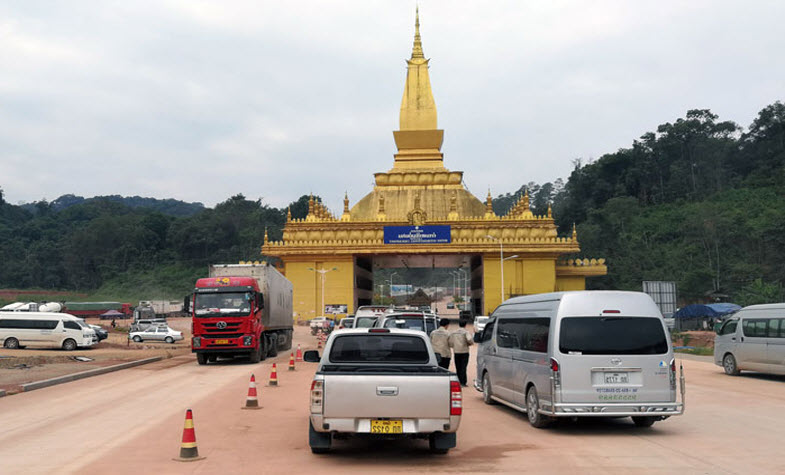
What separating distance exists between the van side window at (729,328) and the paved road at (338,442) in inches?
204

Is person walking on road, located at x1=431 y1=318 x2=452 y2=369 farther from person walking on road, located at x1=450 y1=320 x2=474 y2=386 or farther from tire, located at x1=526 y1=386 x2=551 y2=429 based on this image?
tire, located at x1=526 y1=386 x2=551 y2=429

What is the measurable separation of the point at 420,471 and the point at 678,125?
11486 centimetres

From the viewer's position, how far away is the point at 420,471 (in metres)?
9.16

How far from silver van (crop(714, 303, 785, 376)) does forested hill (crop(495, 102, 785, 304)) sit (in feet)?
129

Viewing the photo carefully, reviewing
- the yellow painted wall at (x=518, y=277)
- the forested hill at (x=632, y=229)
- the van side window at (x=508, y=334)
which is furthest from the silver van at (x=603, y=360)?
the forested hill at (x=632, y=229)

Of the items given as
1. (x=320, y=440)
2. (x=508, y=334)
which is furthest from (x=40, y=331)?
(x=320, y=440)

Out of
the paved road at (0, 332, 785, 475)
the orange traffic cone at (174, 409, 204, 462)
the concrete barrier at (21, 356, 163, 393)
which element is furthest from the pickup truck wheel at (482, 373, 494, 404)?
the concrete barrier at (21, 356, 163, 393)

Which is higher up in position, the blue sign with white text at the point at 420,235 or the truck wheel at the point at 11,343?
the blue sign with white text at the point at 420,235

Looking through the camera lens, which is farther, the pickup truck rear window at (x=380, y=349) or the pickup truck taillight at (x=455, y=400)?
the pickup truck rear window at (x=380, y=349)

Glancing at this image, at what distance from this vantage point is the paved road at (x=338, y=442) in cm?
946

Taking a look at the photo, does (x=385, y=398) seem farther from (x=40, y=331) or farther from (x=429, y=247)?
(x=429, y=247)

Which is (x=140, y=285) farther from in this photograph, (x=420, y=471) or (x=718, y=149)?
(x=420, y=471)

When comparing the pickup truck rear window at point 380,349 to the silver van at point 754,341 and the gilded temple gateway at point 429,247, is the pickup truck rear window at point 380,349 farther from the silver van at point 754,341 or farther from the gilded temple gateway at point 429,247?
the gilded temple gateway at point 429,247

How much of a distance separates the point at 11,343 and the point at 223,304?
16418 millimetres
